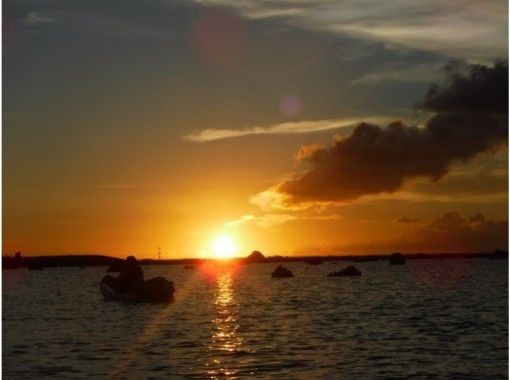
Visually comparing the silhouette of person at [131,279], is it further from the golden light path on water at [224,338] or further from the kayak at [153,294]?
the golden light path on water at [224,338]

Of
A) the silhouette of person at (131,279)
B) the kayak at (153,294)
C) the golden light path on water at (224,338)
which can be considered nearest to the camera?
the golden light path on water at (224,338)

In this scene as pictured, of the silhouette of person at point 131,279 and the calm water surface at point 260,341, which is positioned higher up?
the silhouette of person at point 131,279

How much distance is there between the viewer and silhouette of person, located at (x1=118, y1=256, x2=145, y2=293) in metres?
95.1

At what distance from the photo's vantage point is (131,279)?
9944cm

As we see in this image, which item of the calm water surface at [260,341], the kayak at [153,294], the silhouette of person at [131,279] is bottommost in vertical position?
the calm water surface at [260,341]

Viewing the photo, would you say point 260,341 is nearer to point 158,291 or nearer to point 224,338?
point 224,338

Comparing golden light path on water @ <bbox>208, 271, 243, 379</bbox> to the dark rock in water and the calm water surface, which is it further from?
the dark rock in water

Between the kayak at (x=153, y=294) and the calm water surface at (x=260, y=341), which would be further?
the kayak at (x=153, y=294)

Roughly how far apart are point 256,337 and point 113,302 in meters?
49.3

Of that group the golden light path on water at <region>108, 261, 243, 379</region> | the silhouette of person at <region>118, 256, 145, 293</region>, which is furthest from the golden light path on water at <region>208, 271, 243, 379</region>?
the silhouette of person at <region>118, 256, 145, 293</region>

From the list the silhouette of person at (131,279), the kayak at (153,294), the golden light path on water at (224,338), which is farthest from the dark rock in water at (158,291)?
the golden light path on water at (224,338)

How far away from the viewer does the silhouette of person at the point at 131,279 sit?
312 feet

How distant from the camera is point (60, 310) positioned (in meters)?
97.2

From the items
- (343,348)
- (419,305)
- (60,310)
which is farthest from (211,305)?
(343,348)
